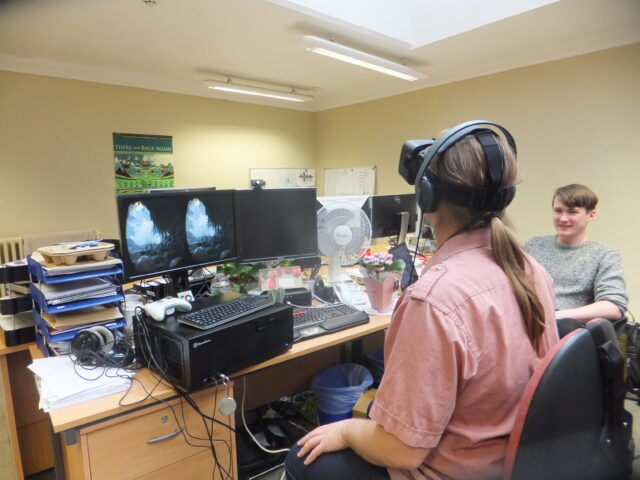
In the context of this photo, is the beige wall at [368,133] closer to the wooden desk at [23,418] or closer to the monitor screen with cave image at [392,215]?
the monitor screen with cave image at [392,215]

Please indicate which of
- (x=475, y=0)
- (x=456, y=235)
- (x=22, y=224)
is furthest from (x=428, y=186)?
(x=22, y=224)

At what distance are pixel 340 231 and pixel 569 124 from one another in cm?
250

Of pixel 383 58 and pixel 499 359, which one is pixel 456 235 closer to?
pixel 499 359

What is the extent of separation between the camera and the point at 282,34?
9.93 feet

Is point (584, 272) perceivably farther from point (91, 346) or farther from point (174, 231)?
point (91, 346)

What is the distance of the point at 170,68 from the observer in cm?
393

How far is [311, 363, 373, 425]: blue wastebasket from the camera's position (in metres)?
1.96

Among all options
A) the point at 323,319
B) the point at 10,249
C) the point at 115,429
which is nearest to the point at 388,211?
the point at 323,319

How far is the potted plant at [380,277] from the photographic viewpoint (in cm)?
172

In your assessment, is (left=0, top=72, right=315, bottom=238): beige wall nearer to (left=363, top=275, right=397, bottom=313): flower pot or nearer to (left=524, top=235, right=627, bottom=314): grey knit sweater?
(left=363, top=275, right=397, bottom=313): flower pot

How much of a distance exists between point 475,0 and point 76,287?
121 inches

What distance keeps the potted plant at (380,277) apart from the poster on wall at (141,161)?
337 centimetres

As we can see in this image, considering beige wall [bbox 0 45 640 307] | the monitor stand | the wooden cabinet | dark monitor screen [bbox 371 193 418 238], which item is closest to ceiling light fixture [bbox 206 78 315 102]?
beige wall [bbox 0 45 640 307]

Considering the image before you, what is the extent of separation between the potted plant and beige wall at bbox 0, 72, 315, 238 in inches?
135
